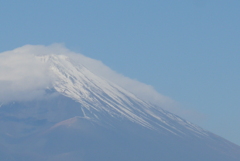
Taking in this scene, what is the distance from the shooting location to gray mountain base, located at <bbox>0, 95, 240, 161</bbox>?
97.1 m

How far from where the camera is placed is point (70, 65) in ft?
396

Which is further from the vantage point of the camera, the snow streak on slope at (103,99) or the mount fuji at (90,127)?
the snow streak on slope at (103,99)

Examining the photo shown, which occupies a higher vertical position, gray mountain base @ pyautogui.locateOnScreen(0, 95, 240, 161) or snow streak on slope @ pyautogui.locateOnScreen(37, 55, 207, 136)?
snow streak on slope @ pyautogui.locateOnScreen(37, 55, 207, 136)

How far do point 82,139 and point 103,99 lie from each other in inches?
504

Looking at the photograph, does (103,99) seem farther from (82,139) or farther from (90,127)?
(82,139)

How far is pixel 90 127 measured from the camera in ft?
338

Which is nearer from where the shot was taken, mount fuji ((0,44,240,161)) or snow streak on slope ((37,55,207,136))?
mount fuji ((0,44,240,161))

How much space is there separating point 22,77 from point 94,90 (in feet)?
33.2

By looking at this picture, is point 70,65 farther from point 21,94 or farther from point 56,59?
point 21,94

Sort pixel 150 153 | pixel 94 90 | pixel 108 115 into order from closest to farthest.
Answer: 1. pixel 150 153
2. pixel 108 115
3. pixel 94 90

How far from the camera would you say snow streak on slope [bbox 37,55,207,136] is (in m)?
109

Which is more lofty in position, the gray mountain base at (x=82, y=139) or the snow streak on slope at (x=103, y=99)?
the snow streak on slope at (x=103, y=99)

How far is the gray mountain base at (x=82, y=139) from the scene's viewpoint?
97125 mm

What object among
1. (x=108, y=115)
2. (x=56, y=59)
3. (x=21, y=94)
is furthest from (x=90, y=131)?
(x=56, y=59)
